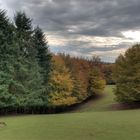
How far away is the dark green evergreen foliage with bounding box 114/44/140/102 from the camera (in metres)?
44.7

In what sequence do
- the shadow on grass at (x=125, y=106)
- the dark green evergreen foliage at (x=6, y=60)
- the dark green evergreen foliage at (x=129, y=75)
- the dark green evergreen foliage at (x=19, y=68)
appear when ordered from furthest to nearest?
the shadow on grass at (x=125, y=106), the dark green evergreen foliage at (x=129, y=75), the dark green evergreen foliage at (x=19, y=68), the dark green evergreen foliage at (x=6, y=60)

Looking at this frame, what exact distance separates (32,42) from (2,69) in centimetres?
843

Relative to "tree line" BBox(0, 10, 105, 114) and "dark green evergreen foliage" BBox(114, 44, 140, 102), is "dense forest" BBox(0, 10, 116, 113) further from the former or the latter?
"dark green evergreen foliage" BBox(114, 44, 140, 102)

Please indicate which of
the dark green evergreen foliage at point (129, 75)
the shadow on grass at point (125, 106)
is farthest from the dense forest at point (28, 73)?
the dark green evergreen foliage at point (129, 75)

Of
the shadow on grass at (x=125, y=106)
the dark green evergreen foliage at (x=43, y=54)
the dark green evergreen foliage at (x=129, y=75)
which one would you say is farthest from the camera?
the dark green evergreen foliage at (x=43, y=54)

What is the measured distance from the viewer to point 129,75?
45.6 metres

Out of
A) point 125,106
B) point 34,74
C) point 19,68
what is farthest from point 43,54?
point 125,106

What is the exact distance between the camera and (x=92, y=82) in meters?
68.1

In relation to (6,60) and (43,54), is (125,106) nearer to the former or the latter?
(43,54)

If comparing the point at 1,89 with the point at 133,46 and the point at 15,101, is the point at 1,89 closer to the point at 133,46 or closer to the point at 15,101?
the point at 15,101

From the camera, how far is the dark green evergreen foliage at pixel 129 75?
44.7 meters

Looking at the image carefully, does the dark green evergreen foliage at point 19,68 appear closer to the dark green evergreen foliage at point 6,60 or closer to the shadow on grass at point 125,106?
the dark green evergreen foliage at point 6,60

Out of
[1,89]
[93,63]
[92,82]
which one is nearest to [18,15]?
[1,89]

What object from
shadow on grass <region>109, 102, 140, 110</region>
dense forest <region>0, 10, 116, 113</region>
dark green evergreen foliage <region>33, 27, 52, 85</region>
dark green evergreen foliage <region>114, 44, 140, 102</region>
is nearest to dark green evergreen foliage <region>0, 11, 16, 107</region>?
dense forest <region>0, 10, 116, 113</region>
